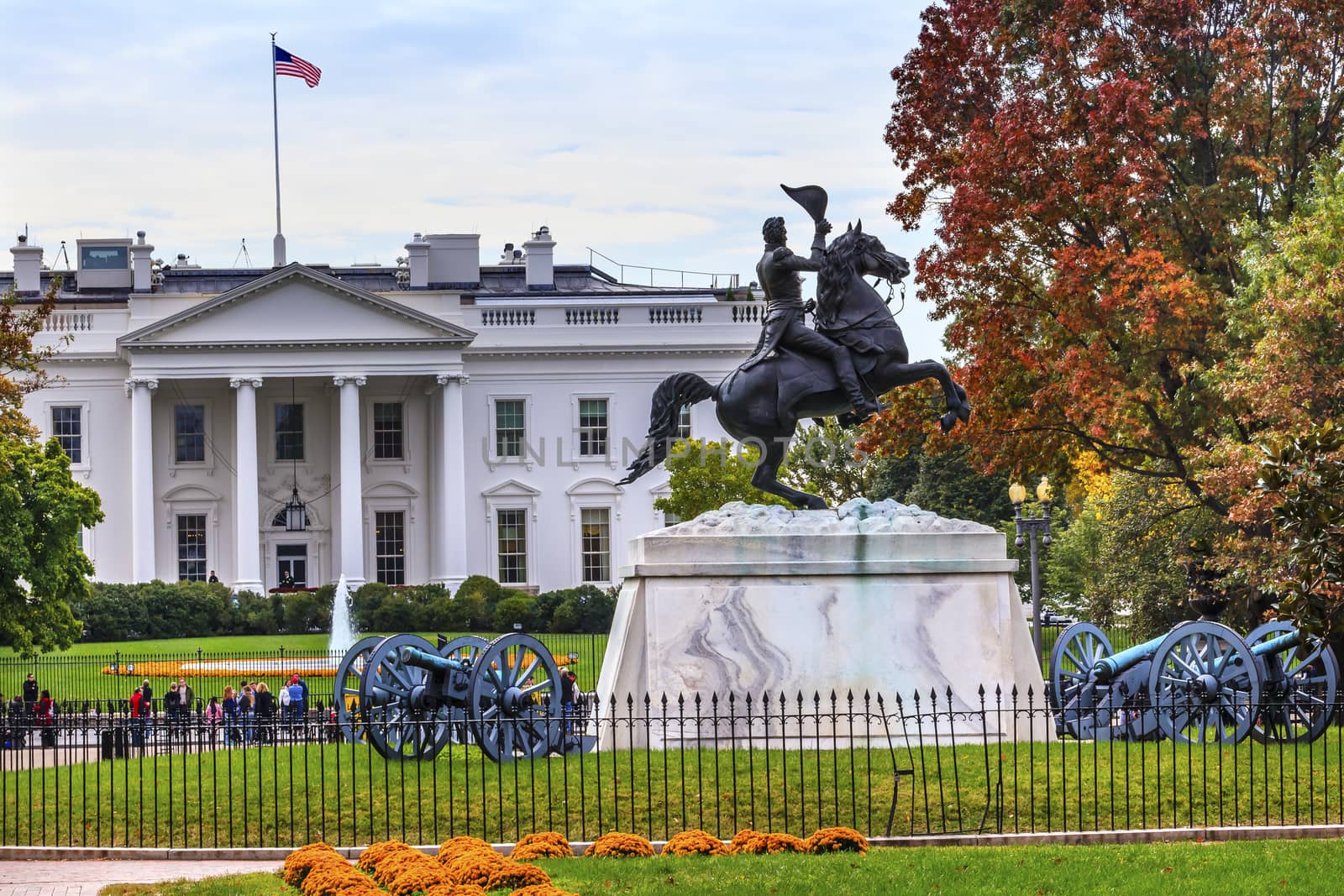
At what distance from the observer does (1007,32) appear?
84.0ft

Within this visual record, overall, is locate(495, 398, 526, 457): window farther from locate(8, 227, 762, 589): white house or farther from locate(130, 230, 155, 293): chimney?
locate(130, 230, 155, 293): chimney

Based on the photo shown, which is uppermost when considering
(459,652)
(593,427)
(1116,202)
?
(1116,202)

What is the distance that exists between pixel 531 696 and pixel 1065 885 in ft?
19.0

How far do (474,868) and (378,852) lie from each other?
1.02 m

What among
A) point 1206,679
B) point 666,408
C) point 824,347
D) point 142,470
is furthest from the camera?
point 142,470

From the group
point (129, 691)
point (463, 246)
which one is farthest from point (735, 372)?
point (463, 246)

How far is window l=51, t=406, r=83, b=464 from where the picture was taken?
58.3m

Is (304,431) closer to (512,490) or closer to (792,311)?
(512,490)

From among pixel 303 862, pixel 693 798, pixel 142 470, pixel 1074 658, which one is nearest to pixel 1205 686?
pixel 1074 658

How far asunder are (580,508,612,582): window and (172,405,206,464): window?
38.5ft

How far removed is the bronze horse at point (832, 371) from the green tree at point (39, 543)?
15.9 m

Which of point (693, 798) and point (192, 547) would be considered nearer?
point (693, 798)

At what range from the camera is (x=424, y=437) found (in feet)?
196

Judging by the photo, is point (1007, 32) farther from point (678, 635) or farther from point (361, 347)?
point (361, 347)
